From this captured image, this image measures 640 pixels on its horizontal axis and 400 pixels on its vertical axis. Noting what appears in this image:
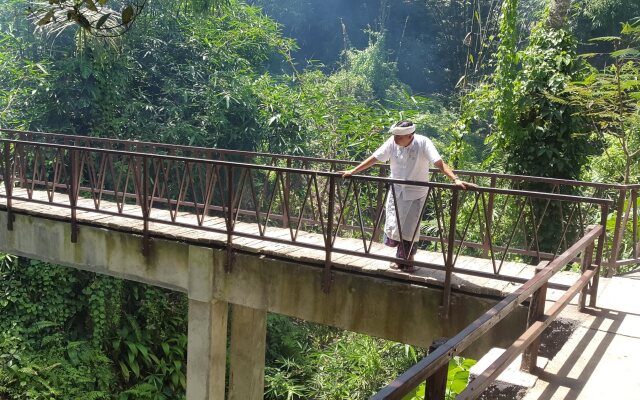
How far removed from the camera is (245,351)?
714cm

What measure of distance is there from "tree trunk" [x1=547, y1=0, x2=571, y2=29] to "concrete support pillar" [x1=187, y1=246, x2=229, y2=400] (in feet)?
21.3

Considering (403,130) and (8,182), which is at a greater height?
(403,130)

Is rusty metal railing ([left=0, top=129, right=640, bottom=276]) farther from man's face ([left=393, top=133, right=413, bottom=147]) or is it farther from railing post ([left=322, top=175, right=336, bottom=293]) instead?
man's face ([left=393, top=133, right=413, bottom=147])

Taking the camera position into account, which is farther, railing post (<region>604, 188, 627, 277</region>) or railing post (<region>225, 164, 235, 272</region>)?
railing post (<region>225, 164, 235, 272</region>)

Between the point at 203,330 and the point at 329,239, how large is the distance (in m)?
1.97

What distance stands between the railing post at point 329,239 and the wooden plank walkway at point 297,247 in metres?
0.09

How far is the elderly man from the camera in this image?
527 centimetres

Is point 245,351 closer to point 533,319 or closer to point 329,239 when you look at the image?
point 329,239

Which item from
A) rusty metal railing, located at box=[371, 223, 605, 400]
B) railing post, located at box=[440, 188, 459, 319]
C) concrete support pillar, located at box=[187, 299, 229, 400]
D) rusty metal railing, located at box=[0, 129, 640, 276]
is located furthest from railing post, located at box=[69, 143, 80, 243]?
rusty metal railing, located at box=[371, 223, 605, 400]

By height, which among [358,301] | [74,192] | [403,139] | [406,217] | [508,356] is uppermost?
[403,139]

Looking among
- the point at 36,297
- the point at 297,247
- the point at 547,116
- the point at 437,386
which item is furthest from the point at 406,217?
the point at 36,297

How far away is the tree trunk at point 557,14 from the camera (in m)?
9.23

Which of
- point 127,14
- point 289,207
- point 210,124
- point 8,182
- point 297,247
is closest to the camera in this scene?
point 127,14

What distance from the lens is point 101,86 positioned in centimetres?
1227
